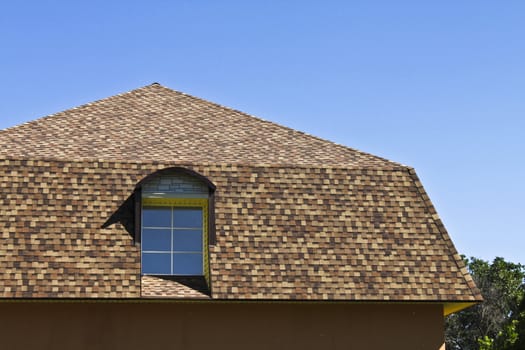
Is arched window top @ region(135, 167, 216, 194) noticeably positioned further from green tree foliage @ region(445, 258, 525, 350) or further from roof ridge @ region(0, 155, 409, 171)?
green tree foliage @ region(445, 258, 525, 350)

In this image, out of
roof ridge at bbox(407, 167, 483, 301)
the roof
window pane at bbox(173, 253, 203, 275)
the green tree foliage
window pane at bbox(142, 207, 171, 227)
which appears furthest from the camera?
the green tree foliage

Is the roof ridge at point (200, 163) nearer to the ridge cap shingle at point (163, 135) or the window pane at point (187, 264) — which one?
the ridge cap shingle at point (163, 135)

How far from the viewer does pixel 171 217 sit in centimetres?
1805

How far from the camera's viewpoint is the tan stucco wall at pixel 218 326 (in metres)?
16.5

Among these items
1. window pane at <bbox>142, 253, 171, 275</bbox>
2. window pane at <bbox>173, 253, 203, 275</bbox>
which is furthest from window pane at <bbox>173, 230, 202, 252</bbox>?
window pane at <bbox>142, 253, 171, 275</bbox>

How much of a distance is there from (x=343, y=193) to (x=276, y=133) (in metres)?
3.45

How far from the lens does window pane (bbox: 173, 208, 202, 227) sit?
18047mm

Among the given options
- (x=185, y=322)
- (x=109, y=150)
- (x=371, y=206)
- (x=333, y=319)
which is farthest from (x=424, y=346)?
(x=109, y=150)

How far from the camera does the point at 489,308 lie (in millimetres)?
60531

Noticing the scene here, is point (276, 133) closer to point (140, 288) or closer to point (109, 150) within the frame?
point (109, 150)

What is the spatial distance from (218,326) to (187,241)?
1.94 m

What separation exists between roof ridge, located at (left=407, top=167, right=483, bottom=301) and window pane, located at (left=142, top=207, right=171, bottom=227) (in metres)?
5.33

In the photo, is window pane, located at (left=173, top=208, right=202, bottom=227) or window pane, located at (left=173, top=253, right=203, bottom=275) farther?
window pane, located at (left=173, top=208, right=202, bottom=227)

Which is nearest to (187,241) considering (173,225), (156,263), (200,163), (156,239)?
(173,225)
